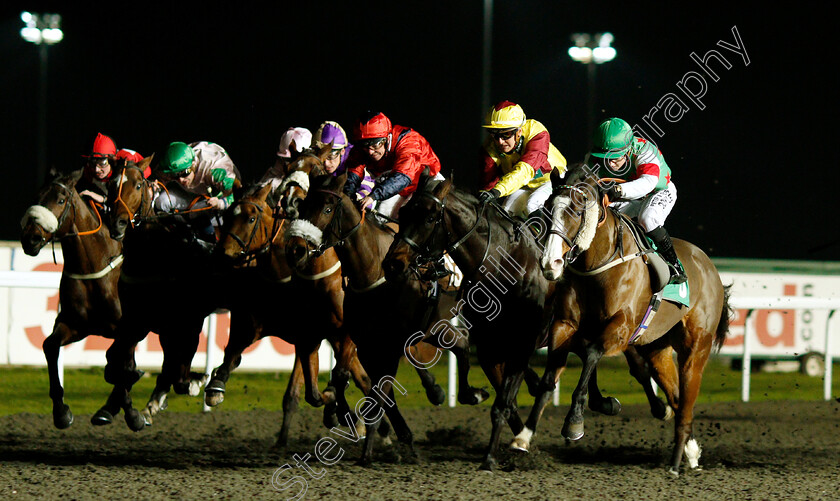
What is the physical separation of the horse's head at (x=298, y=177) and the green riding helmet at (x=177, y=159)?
93cm

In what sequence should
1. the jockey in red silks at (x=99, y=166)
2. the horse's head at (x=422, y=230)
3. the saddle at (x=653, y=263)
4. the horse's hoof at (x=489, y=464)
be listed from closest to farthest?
the horse's head at (x=422, y=230), the horse's hoof at (x=489, y=464), the saddle at (x=653, y=263), the jockey in red silks at (x=99, y=166)

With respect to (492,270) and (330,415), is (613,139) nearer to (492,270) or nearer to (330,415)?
(492,270)

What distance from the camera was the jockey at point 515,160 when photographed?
5156 mm

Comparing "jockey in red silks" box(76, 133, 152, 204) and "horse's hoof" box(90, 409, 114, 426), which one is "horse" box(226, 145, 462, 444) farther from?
"jockey in red silks" box(76, 133, 152, 204)

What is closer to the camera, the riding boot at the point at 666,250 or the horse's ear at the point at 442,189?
the horse's ear at the point at 442,189

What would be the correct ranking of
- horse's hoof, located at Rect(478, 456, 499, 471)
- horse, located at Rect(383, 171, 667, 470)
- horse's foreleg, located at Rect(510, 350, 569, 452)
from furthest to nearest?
horse's hoof, located at Rect(478, 456, 499, 471)
horse, located at Rect(383, 171, 667, 470)
horse's foreleg, located at Rect(510, 350, 569, 452)

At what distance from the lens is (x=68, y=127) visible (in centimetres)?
1875

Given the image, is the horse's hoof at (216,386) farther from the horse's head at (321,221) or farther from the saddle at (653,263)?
the saddle at (653,263)

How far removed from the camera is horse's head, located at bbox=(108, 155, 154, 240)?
535 cm

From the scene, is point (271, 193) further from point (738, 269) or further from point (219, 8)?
point (219, 8)

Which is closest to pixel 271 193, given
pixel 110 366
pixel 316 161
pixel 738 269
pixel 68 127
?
pixel 316 161

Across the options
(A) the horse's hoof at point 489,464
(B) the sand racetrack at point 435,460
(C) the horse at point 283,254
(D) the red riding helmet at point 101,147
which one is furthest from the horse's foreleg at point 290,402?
(D) the red riding helmet at point 101,147

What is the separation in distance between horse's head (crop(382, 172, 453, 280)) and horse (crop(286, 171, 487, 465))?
0.41 meters

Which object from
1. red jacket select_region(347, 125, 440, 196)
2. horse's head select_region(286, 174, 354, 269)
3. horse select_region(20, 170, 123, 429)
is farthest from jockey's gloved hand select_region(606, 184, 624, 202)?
horse select_region(20, 170, 123, 429)
